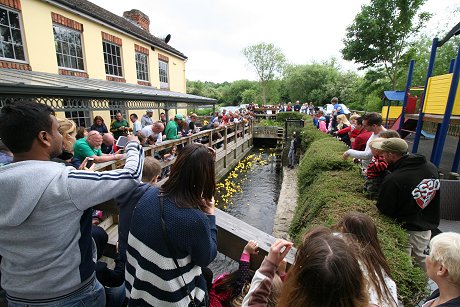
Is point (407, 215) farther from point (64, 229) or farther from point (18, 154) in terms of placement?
point (18, 154)

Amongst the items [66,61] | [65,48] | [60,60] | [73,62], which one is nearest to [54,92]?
[60,60]

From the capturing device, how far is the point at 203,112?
38.8 metres

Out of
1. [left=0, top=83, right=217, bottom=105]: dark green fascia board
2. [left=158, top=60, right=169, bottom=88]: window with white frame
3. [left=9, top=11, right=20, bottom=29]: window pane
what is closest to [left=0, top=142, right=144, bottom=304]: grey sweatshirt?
[left=0, top=83, right=217, bottom=105]: dark green fascia board

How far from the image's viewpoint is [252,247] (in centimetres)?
130

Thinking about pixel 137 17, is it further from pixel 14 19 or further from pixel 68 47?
pixel 14 19

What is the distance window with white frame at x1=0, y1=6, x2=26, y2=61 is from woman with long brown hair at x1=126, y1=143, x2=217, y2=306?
926cm

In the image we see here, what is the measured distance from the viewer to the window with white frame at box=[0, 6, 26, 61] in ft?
23.8

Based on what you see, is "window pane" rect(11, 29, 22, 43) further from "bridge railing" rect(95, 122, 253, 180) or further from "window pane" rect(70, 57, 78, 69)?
"bridge railing" rect(95, 122, 253, 180)

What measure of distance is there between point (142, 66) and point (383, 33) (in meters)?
16.8

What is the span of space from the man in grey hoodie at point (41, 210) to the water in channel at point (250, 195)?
195 inches

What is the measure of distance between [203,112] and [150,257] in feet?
126

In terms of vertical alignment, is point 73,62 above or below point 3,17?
below

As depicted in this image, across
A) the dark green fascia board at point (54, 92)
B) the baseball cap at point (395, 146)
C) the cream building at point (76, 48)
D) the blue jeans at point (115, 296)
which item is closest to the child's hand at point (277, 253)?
the blue jeans at point (115, 296)

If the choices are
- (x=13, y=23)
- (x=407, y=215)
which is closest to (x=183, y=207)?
(x=407, y=215)
